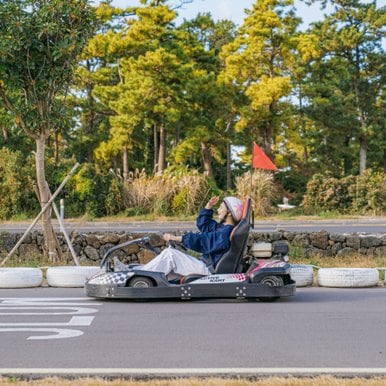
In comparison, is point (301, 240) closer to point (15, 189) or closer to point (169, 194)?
point (169, 194)

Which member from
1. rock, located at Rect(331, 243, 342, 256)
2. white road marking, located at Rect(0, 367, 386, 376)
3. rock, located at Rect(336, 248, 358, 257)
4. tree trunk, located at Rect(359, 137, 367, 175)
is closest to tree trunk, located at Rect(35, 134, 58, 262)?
rock, located at Rect(331, 243, 342, 256)

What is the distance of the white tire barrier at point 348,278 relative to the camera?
42.0 ft

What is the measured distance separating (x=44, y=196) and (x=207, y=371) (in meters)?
9.97

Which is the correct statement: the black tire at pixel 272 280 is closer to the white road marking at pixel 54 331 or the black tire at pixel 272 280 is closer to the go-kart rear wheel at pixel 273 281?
the go-kart rear wheel at pixel 273 281

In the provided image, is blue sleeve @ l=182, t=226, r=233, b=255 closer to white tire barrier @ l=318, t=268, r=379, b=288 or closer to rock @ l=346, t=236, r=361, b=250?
white tire barrier @ l=318, t=268, r=379, b=288

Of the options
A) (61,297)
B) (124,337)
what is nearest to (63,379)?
(124,337)

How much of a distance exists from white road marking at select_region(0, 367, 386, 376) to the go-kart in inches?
153

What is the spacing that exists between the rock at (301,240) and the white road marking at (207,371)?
10.0 m

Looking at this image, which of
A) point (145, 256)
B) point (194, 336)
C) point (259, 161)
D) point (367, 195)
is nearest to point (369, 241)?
point (259, 161)

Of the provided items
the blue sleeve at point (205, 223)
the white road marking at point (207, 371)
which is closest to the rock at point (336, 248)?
the blue sleeve at point (205, 223)

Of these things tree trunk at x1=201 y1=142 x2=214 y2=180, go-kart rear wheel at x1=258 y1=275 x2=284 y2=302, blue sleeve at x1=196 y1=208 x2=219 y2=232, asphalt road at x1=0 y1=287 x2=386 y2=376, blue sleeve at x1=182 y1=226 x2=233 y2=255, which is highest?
tree trunk at x1=201 y1=142 x2=214 y2=180

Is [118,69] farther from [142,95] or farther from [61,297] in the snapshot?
[61,297]

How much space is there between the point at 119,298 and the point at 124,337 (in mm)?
2711

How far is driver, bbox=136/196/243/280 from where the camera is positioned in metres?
11.1
